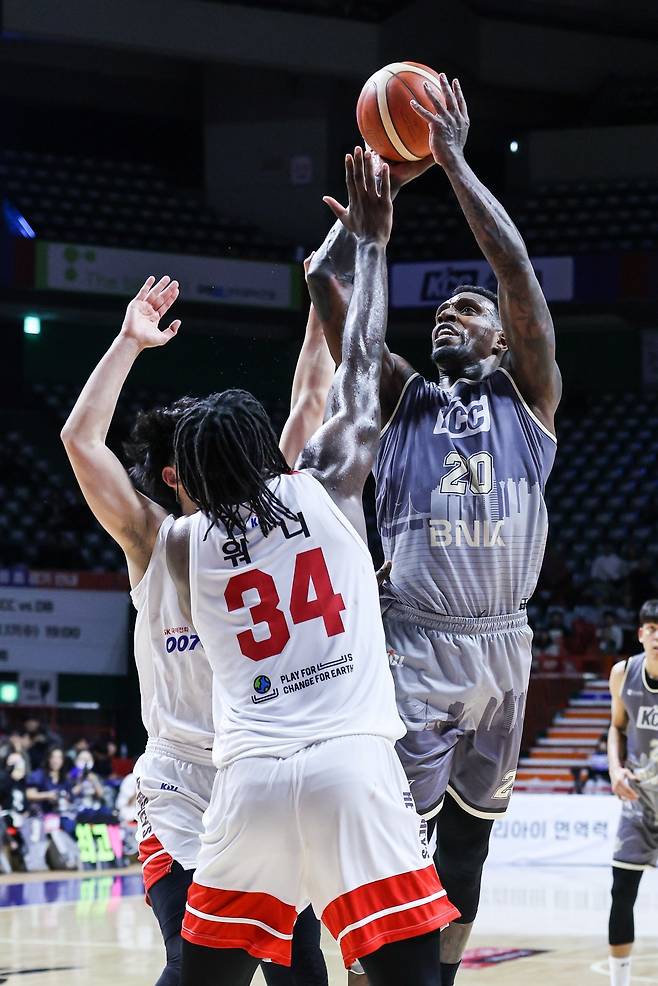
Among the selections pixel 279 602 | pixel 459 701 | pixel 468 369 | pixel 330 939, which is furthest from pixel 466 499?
pixel 330 939

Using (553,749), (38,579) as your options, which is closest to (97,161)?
(38,579)

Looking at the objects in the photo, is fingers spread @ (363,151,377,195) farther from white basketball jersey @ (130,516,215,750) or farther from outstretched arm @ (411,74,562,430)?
white basketball jersey @ (130,516,215,750)

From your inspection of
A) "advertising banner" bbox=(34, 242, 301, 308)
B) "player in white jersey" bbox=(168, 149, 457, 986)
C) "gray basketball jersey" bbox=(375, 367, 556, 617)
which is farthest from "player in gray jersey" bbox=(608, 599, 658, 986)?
"advertising banner" bbox=(34, 242, 301, 308)

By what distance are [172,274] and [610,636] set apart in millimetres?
9158

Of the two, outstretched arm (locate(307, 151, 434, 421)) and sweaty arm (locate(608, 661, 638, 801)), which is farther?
sweaty arm (locate(608, 661, 638, 801))

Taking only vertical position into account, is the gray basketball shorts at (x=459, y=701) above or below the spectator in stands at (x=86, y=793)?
above

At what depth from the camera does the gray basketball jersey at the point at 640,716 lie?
734 centimetres

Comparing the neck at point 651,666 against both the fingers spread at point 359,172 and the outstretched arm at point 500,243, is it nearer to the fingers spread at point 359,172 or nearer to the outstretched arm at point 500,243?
the outstretched arm at point 500,243

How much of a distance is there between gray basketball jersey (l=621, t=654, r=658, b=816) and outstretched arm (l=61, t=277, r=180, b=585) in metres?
4.18

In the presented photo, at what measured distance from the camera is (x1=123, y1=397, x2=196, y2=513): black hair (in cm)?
400

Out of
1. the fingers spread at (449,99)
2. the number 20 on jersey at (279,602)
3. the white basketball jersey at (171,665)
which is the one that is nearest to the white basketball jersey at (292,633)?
the number 20 on jersey at (279,602)

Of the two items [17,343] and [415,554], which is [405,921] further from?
[17,343]

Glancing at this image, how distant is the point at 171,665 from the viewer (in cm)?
401

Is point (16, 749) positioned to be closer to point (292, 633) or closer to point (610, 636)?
point (610, 636)
